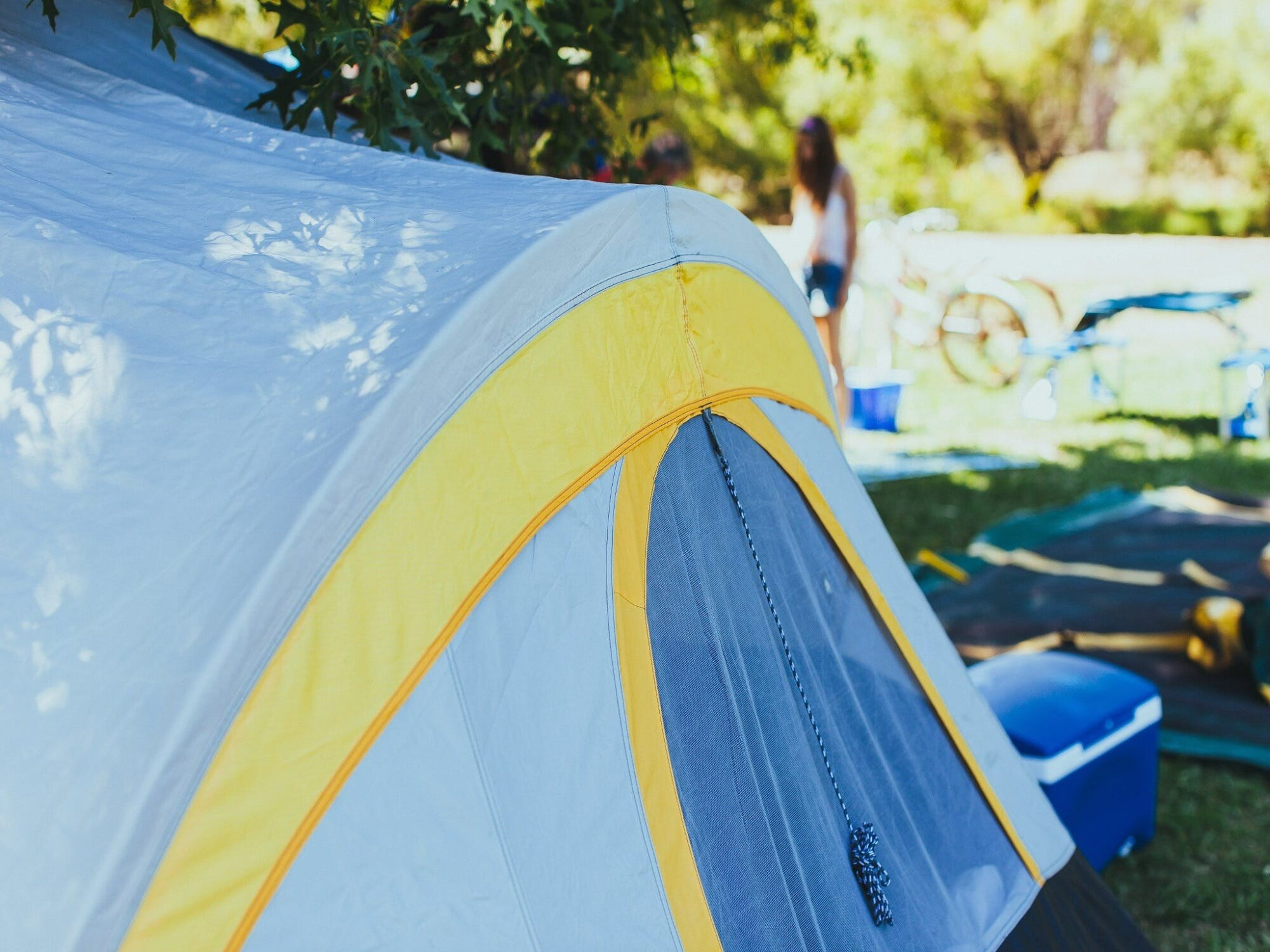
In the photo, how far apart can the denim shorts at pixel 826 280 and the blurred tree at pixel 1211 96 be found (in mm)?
14657

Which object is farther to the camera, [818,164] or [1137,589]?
[818,164]

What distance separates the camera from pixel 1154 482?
6426 millimetres

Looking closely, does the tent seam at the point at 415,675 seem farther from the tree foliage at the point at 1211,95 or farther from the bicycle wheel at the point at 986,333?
A: the tree foliage at the point at 1211,95

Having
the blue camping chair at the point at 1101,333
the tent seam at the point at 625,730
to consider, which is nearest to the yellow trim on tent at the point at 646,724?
the tent seam at the point at 625,730

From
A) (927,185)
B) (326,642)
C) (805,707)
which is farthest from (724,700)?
(927,185)

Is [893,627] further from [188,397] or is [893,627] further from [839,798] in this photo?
[188,397]

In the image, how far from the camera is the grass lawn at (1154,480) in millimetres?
2871

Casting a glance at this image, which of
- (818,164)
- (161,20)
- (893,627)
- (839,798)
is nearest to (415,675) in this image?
(839,798)

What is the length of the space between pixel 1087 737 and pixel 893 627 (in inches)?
33.2

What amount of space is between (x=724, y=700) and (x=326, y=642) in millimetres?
653

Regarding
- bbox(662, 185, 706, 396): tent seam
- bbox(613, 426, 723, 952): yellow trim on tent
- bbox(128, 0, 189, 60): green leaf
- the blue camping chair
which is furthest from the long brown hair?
bbox(613, 426, 723, 952): yellow trim on tent

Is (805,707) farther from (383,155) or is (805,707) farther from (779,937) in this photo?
→ (383,155)

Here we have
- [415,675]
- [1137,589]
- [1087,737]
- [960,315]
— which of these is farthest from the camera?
[960,315]

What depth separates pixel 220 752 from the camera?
1.34 m
